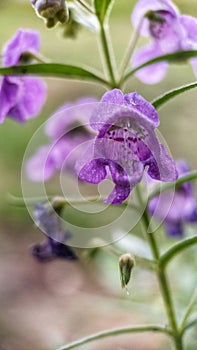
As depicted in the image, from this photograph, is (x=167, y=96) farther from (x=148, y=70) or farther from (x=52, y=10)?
(x=148, y=70)

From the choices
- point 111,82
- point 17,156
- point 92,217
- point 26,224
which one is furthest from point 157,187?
point 17,156

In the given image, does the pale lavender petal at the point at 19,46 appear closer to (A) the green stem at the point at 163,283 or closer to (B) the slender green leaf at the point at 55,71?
(B) the slender green leaf at the point at 55,71

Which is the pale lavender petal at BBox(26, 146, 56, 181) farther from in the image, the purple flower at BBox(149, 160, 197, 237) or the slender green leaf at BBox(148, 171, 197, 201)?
the slender green leaf at BBox(148, 171, 197, 201)

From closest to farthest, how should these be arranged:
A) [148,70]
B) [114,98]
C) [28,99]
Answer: [114,98] → [28,99] → [148,70]

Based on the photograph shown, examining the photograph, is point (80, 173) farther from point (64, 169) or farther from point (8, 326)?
point (8, 326)

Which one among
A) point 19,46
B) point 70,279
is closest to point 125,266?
point 19,46

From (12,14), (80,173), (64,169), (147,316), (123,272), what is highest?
(80,173)

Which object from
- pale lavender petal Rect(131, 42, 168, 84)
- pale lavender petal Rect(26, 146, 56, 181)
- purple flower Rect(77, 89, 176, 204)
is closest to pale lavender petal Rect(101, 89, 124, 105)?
purple flower Rect(77, 89, 176, 204)
